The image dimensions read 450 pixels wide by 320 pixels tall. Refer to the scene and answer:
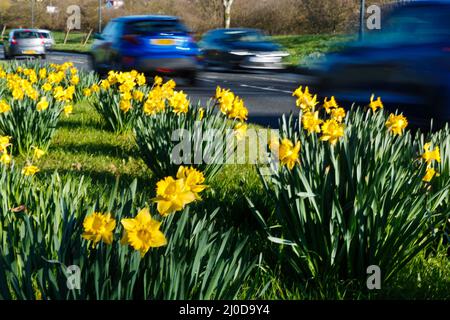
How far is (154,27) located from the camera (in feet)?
44.9

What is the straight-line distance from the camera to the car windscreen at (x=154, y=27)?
13.5 metres

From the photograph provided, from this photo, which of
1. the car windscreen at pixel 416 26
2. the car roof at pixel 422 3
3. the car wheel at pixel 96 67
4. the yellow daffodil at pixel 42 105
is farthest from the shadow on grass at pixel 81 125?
the car wheel at pixel 96 67

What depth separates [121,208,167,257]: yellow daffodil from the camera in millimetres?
1944

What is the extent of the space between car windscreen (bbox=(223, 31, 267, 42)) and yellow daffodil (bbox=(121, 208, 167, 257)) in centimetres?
1876

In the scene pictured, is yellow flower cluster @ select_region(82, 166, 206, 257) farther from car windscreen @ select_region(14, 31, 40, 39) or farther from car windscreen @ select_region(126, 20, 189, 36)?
car windscreen @ select_region(14, 31, 40, 39)

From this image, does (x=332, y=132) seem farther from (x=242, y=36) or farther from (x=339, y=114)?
(x=242, y=36)

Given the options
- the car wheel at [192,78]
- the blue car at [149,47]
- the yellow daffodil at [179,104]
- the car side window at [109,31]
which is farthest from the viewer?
the car wheel at [192,78]

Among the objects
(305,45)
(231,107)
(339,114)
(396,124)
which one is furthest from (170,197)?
(305,45)

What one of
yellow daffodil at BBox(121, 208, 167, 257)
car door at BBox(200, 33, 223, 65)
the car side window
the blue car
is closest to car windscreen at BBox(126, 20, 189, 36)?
the blue car

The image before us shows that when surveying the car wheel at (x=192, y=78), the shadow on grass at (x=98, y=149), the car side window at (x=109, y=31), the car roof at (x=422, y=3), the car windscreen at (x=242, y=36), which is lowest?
the car wheel at (x=192, y=78)

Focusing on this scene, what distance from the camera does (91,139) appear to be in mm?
6883

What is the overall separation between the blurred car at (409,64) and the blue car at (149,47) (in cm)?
659

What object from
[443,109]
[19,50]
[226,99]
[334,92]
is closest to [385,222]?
[226,99]

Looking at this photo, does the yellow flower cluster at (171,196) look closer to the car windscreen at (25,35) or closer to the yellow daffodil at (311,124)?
the yellow daffodil at (311,124)
